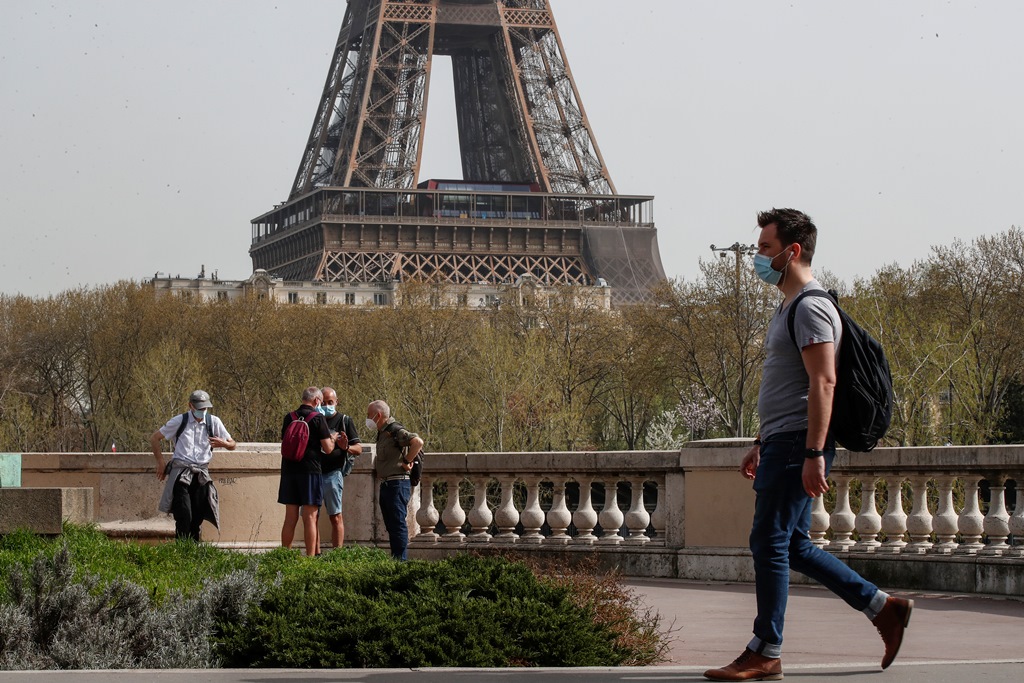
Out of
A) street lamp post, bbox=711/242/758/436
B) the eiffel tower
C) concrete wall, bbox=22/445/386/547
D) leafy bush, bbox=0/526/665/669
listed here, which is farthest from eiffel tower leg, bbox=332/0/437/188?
leafy bush, bbox=0/526/665/669

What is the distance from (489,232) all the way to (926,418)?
67.5m

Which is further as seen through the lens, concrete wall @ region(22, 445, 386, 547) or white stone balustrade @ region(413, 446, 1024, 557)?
concrete wall @ region(22, 445, 386, 547)

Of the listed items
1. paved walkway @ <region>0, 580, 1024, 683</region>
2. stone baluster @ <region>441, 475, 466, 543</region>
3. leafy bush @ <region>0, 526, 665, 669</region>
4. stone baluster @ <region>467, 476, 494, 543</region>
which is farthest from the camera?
stone baluster @ <region>441, 475, 466, 543</region>

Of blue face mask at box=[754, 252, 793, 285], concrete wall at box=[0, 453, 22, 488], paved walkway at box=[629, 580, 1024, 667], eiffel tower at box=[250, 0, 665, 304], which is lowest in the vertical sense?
paved walkway at box=[629, 580, 1024, 667]

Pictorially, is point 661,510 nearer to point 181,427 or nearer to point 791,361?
point 181,427

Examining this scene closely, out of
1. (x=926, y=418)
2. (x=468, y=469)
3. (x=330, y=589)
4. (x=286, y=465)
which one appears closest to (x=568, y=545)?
(x=468, y=469)

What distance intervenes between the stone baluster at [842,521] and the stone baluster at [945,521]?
727 mm

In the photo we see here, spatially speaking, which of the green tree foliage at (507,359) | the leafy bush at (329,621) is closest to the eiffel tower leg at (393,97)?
the green tree foliage at (507,359)

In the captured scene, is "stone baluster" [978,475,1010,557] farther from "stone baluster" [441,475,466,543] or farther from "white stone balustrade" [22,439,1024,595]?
"stone baluster" [441,475,466,543]

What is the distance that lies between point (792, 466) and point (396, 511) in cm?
687

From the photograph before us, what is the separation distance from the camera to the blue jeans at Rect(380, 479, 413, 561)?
14320 mm

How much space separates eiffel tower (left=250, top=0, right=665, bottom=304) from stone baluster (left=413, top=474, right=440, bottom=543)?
309ft

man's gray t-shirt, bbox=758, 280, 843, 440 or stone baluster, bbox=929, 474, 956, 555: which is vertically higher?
man's gray t-shirt, bbox=758, 280, 843, 440

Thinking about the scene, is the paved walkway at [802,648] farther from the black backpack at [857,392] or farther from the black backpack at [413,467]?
the black backpack at [413,467]
